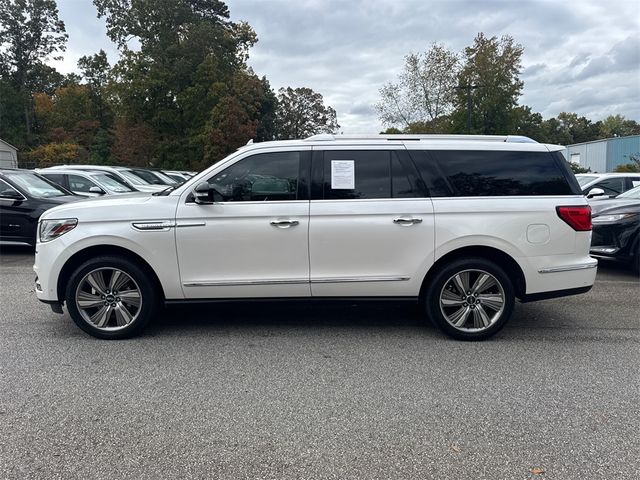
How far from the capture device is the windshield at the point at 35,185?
9625mm

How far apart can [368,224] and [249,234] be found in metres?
1.15

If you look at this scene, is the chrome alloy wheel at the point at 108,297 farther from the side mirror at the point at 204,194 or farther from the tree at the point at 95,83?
the tree at the point at 95,83

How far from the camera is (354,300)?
489cm

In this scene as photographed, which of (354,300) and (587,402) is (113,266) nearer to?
(354,300)

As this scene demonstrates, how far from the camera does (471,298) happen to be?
15.9ft

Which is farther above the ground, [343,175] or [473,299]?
[343,175]

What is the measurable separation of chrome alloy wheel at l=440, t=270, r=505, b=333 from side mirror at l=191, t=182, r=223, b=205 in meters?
2.42

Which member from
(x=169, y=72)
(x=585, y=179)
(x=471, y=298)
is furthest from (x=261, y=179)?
(x=169, y=72)

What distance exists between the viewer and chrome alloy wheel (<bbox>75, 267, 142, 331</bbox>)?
4.81m

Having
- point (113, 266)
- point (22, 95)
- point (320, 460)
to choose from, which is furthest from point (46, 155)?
point (320, 460)

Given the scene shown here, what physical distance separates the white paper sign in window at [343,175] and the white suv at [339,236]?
0.01 meters

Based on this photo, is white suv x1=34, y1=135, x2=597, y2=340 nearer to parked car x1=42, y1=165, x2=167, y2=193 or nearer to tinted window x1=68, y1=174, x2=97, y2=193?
tinted window x1=68, y1=174, x2=97, y2=193

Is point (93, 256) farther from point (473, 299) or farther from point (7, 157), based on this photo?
point (7, 157)

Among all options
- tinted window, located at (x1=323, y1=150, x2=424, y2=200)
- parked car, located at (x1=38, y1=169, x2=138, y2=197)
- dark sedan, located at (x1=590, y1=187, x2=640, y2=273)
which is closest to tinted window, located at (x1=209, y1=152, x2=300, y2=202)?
tinted window, located at (x1=323, y1=150, x2=424, y2=200)
